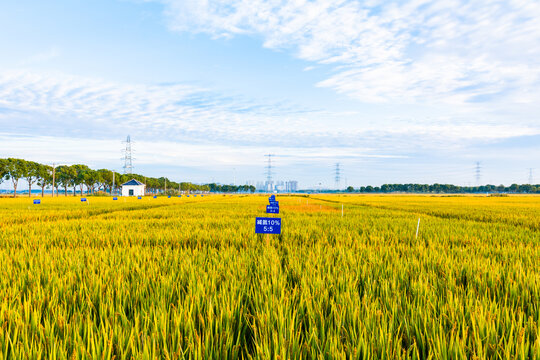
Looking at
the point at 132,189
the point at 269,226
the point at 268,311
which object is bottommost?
the point at 132,189

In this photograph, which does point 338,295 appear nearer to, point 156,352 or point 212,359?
point 212,359

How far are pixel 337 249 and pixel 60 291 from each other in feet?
14.2

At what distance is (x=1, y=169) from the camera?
192 ft

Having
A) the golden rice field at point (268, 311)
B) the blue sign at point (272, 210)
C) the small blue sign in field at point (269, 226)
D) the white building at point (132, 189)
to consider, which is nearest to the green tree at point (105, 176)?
the white building at point (132, 189)

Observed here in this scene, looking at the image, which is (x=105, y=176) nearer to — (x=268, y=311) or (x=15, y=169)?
(x=15, y=169)

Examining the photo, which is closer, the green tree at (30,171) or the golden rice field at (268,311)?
the golden rice field at (268,311)

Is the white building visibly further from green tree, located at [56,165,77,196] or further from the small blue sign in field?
the small blue sign in field

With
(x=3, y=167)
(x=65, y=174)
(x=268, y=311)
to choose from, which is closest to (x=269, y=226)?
(x=268, y=311)

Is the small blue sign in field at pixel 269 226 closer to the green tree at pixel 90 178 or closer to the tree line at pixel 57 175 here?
the tree line at pixel 57 175

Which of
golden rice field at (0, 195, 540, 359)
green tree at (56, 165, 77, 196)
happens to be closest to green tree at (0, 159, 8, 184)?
green tree at (56, 165, 77, 196)

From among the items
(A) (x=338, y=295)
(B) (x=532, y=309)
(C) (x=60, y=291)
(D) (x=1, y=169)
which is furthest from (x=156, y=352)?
(D) (x=1, y=169)

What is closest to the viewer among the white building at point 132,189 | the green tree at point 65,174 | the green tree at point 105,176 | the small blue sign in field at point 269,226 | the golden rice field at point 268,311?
the golden rice field at point 268,311

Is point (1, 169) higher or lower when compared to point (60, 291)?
higher

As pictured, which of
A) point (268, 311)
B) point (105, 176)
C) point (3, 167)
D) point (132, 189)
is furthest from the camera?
point (105, 176)
